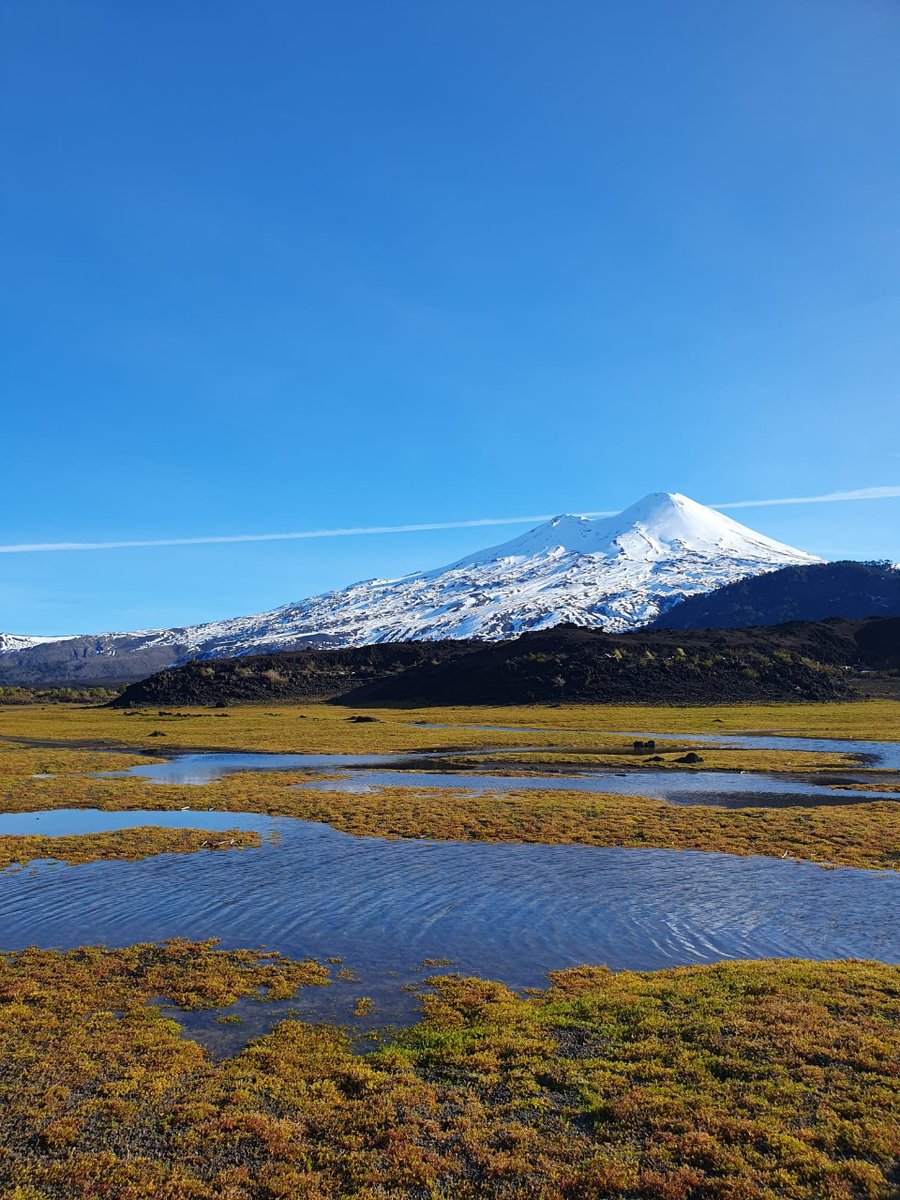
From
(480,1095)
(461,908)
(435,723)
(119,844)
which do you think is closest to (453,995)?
(480,1095)

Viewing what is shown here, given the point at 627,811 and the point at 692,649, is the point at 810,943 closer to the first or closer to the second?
the point at 627,811

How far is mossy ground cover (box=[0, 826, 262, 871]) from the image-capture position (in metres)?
33.2

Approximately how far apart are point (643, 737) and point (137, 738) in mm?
63050

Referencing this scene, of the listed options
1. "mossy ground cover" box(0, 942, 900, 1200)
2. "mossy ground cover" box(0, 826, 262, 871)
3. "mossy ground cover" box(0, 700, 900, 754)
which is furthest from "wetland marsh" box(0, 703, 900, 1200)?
"mossy ground cover" box(0, 700, 900, 754)

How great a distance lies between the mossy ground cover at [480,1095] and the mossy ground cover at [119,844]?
15.0 m

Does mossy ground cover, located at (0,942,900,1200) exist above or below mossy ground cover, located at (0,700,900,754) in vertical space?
above

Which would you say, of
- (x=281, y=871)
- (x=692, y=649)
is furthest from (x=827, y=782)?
(x=692, y=649)

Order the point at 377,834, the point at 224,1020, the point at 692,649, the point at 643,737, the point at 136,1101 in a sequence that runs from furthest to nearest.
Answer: the point at 692,649, the point at 643,737, the point at 377,834, the point at 224,1020, the point at 136,1101

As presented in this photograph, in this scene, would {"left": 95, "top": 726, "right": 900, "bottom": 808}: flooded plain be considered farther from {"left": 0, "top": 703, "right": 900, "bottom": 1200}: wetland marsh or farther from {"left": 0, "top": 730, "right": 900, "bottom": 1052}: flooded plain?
{"left": 0, "top": 730, "right": 900, "bottom": 1052}: flooded plain

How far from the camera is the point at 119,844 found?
117 feet

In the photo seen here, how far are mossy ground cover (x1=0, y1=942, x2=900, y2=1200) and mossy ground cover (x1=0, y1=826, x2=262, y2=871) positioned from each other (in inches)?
592

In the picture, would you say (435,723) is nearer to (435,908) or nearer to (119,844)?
(119,844)

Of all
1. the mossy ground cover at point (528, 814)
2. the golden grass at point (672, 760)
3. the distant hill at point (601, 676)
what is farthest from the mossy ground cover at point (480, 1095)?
the distant hill at point (601, 676)

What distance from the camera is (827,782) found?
5709cm
